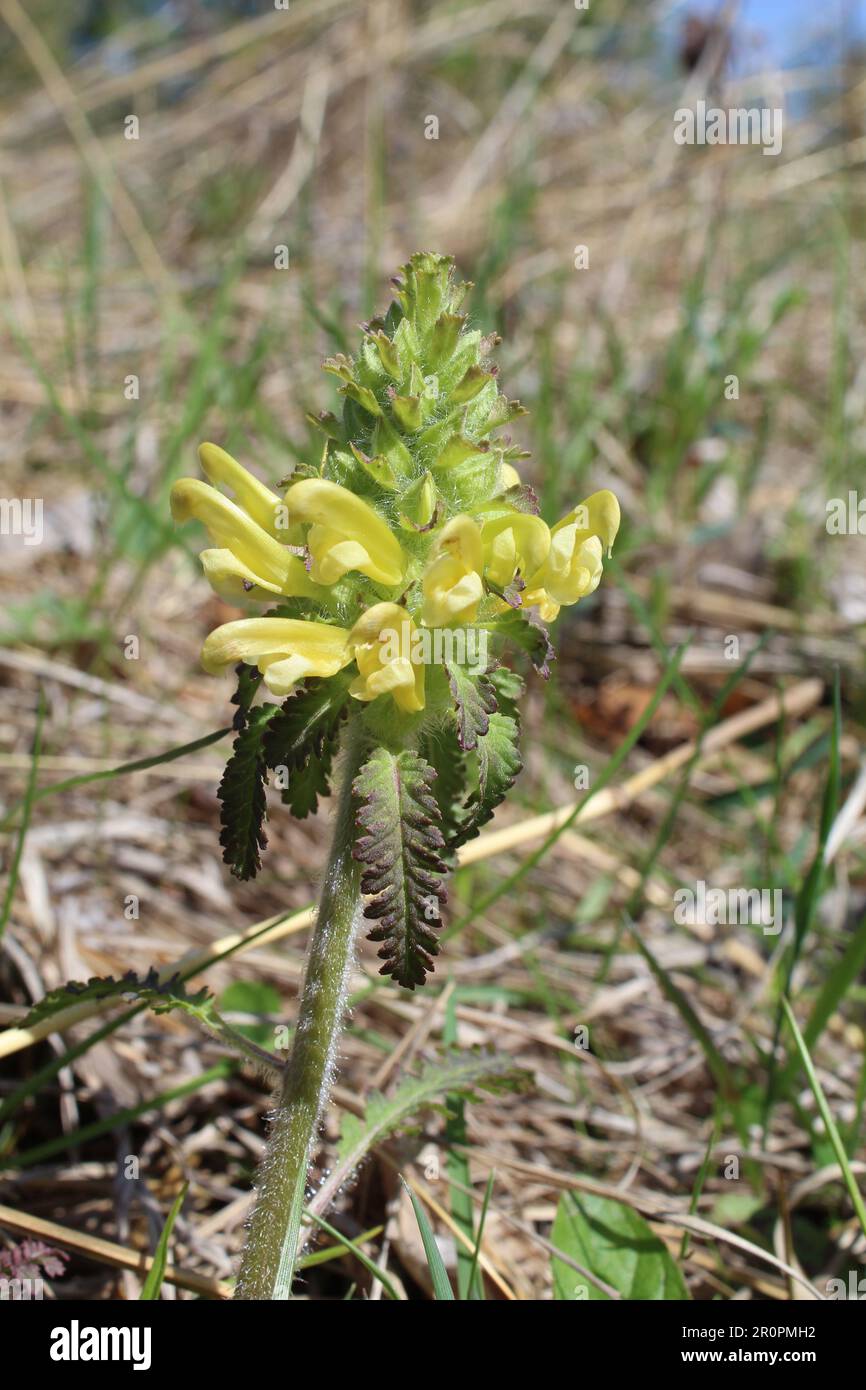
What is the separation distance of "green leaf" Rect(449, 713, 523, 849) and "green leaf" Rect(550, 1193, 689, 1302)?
32.5 inches

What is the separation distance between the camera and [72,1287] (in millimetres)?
1780

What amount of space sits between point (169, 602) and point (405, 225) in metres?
3.49

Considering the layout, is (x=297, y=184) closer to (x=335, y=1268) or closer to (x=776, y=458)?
(x=776, y=458)

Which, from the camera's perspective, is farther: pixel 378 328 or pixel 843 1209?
pixel 843 1209

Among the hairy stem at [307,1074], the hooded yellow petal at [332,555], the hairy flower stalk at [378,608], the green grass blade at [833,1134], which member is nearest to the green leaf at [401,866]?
the hairy flower stalk at [378,608]

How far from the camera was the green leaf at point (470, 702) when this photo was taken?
1.33 metres

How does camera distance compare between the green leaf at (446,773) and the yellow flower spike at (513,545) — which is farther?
the green leaf at (446,773)

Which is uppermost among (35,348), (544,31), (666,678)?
(544,31)

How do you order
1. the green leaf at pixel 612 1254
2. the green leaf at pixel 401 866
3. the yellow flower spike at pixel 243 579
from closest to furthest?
the green leaf at pixel 401 866, the yellow flower spike at pixel 243 579, the green leaf at pixel 612 1254

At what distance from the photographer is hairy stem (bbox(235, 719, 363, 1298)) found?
1.45m

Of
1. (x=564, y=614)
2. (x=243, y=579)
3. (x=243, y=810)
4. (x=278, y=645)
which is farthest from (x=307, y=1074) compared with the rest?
(x=564, y=614)

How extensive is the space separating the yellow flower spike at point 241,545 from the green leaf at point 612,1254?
1.14 meters

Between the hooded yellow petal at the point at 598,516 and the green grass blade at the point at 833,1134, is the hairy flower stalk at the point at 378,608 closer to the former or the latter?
the hooded yellow petal at the point at 598,516
